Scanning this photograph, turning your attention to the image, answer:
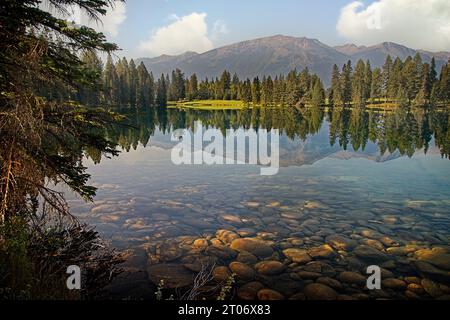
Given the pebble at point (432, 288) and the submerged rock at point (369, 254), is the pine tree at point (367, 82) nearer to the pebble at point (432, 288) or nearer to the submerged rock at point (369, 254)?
the submerged rock at point (369, 254)

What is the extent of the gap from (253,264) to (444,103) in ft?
332

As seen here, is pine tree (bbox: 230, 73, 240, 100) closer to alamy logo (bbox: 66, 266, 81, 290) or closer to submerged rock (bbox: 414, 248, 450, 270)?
submerged rock (bbox: 414, 248, 450, 270)

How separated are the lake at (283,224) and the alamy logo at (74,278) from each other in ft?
3.75

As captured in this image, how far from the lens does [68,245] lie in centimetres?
1052

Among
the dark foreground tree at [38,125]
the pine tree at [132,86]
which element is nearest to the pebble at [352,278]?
the dark foreground tree at [38,125]

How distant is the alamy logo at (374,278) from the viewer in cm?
894

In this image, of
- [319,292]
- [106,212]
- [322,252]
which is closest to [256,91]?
[106,212]

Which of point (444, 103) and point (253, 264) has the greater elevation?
point (444, 103)

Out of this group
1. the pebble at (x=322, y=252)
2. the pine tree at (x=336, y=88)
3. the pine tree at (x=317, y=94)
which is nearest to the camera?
the pebble at (x=322, y=252)

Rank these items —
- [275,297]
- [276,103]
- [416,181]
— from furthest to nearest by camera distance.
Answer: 1. [276,103]
2. [416,181]
3. [275,297]
